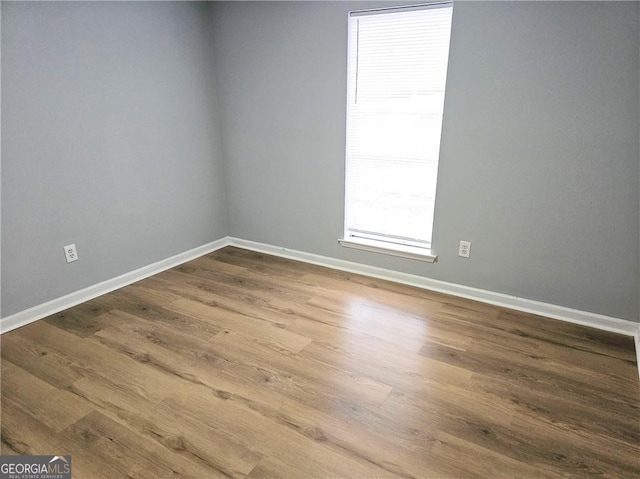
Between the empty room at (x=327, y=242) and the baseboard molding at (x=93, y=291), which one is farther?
the baseboard molding at (x=93, y=291)

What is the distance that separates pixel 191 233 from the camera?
10.9 feet

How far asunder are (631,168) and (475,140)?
0.81m

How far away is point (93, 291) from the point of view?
2646 mm

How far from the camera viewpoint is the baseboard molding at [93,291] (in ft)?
7.45

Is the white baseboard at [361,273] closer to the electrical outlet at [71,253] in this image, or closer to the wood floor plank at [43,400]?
the electrical outlet at [71,253]

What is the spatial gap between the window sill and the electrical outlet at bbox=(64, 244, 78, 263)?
190 cm

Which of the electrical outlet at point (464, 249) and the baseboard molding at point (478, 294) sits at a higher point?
the electrical outlet at point (464, 249)

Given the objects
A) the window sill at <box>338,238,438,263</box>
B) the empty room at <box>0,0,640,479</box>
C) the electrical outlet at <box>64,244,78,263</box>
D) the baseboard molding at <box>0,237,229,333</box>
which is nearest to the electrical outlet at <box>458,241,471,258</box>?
the empty room at <box>0,0,640,479</box>

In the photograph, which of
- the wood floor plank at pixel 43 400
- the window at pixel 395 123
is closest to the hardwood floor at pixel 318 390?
the wood floor plank at pixel 43 400

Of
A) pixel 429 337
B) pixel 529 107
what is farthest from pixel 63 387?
pixel 529 107

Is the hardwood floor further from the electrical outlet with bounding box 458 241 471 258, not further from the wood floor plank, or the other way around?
the electrical outlet with bounding box 458 241 471 258

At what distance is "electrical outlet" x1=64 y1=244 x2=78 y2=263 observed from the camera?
2459 millimetres

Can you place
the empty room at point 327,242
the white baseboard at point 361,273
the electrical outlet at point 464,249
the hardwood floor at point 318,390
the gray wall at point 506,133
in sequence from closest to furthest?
the hardwood floor at point 318,390, the empty room at point 327,242, the gray wall at point 506,133, the white baseboard at point 361,273, the electrical outlet at point 464,249

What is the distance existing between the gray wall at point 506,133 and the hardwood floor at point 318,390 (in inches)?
14.8
